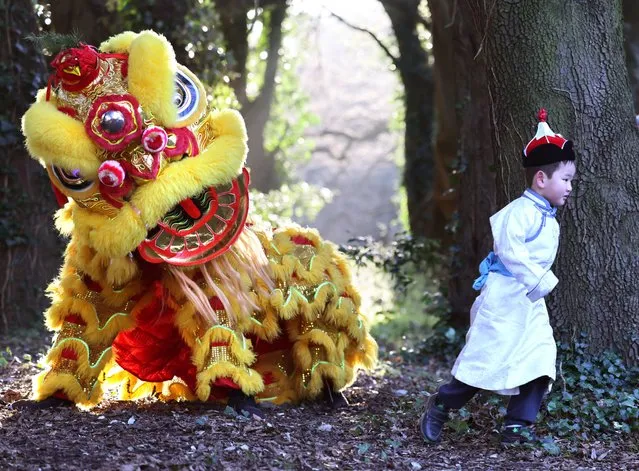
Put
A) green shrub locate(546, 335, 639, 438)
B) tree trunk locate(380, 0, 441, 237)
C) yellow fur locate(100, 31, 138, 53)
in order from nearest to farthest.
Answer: green shrub locate(546, 335, 639, 438) < yellow fur locate(100, 31, 138, 53) < tree trunk locate(380, 0, 441, 237)

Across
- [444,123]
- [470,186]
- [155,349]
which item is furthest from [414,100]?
[155,349]

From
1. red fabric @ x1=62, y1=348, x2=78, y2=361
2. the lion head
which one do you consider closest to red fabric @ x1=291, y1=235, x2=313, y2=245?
the lion head

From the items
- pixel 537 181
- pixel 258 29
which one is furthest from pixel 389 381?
pixel 258 29

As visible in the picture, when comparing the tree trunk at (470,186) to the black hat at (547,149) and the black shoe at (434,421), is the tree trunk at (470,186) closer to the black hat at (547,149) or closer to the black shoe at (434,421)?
the black hat at (547,149)

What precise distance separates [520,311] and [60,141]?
244cm

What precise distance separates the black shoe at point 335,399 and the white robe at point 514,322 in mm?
1281

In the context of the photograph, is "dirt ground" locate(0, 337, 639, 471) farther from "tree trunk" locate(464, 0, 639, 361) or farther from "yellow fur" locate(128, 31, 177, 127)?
"yellow fur" locate(128, 31, 177, 127)

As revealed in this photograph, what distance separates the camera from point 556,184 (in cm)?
481

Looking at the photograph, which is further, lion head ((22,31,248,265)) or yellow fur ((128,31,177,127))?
yellow fur ((128,31,177,127))

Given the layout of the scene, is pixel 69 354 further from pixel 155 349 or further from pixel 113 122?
pixel 113 122

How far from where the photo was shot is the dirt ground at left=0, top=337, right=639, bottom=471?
14.5 feet

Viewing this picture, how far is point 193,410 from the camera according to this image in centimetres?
540

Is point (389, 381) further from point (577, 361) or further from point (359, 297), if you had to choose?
point (577, 361)

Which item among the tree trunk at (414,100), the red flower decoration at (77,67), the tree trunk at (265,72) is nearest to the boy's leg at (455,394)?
the red flower decoration at (77,67)
